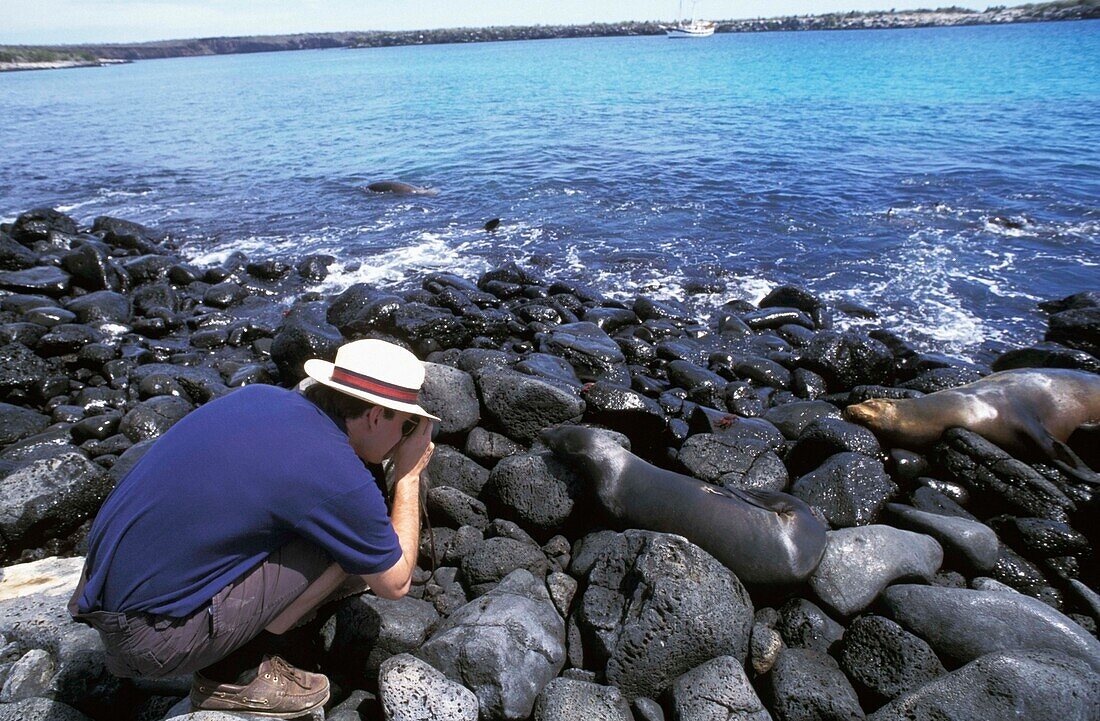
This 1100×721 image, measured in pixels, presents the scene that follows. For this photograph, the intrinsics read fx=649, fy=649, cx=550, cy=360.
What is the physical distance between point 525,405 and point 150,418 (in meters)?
4.14

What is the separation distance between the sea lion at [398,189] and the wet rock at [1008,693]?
18.1 meters

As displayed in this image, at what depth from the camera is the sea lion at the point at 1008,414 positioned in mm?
6594

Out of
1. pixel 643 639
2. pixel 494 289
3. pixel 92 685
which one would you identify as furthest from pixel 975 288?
pixel 92 685

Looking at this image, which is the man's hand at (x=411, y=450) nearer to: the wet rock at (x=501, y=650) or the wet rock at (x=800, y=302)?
the wet rock at (x=501, y=650)

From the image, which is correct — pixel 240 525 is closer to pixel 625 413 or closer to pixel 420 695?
pixel 420 695

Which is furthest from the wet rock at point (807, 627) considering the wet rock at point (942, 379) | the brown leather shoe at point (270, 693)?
the wet rock at point (942, 379)

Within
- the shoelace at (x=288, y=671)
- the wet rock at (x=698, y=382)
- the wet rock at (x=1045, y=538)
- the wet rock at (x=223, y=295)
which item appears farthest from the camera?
the wet rock at (x=223, y=295)

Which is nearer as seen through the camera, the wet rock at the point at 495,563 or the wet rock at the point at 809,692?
the wet rock at the point at 809,692

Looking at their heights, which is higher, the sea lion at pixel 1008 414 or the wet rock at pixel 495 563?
the wet rock at pixel 495 563

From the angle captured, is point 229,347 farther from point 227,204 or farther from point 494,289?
point 227,204

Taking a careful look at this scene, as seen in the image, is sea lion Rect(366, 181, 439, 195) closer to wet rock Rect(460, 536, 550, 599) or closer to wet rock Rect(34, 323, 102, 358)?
wet rock Rect(34, 323, 102, 358)

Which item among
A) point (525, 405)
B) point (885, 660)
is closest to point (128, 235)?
point (525, 405)

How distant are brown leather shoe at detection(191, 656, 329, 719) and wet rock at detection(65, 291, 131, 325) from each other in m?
8.99

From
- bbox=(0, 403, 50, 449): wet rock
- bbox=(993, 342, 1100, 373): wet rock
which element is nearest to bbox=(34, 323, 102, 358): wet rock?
bbox=(0, 403, 50, 449): wet rock
